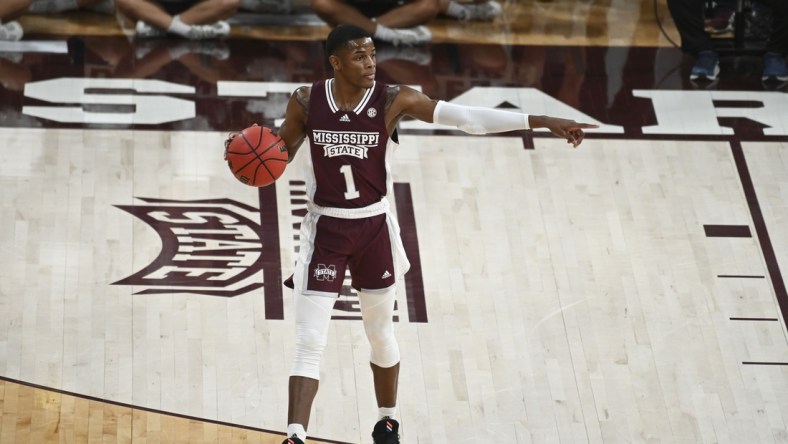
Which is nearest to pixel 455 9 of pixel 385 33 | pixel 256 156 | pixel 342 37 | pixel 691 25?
pixel 385 33

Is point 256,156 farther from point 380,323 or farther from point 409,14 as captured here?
point 409,14

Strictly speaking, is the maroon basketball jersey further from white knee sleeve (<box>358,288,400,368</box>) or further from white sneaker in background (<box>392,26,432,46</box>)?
white sneaker in background (<box>392,26,432,46</box>)

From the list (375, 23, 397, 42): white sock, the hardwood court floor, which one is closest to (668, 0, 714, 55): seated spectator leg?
the hardwood court floor

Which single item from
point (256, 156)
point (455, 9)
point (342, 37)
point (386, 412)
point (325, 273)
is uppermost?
point (342, 37)

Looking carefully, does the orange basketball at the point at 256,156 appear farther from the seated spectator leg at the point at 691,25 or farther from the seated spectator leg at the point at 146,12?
the seated spectator leg at the point at 691,25

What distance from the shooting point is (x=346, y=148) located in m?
6.37

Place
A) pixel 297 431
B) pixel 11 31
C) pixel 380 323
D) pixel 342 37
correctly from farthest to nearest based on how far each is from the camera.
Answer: pixel 11 31
pixel 380 323
pixel 342 37
pixel 297 431

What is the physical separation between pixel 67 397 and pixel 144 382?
0.38 m

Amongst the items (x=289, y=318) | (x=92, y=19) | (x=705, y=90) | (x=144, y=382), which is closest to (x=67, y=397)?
(x=144, y=382)

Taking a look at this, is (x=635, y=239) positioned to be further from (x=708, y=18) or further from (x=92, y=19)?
(x=92, y=19)

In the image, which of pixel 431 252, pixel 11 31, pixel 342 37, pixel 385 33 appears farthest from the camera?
pixel 385 33

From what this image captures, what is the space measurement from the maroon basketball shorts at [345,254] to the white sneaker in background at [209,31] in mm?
4215

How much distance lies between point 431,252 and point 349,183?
6.94 feet

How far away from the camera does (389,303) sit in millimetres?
6527
